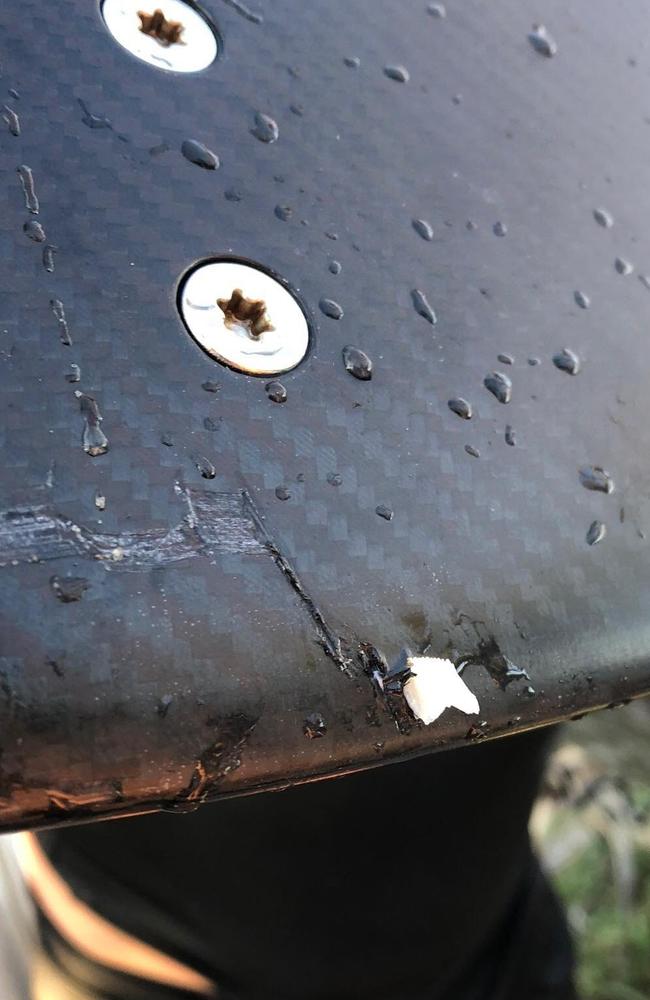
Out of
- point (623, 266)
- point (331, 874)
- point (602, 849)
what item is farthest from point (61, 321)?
point (602, 849)

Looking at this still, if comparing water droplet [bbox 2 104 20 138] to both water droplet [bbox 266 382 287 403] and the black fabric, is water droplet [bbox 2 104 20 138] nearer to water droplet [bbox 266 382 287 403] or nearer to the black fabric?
water droplet [bbox 266 382 287 403]

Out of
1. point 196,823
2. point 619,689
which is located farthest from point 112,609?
point 196,823

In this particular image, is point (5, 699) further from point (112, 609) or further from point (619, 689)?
point (619, 689)

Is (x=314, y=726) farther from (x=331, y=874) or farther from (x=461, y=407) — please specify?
(x=331, y=874)

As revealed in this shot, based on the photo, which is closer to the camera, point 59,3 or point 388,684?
point 388,684

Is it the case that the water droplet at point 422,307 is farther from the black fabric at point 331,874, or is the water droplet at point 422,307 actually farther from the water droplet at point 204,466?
the black fabric at point 331,874

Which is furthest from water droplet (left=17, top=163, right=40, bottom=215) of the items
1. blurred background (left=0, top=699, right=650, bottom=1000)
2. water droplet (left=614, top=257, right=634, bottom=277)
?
blurred background (left=0, top=699, right=650, bottom=1000)

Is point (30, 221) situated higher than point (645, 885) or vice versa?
point (30, 221)
